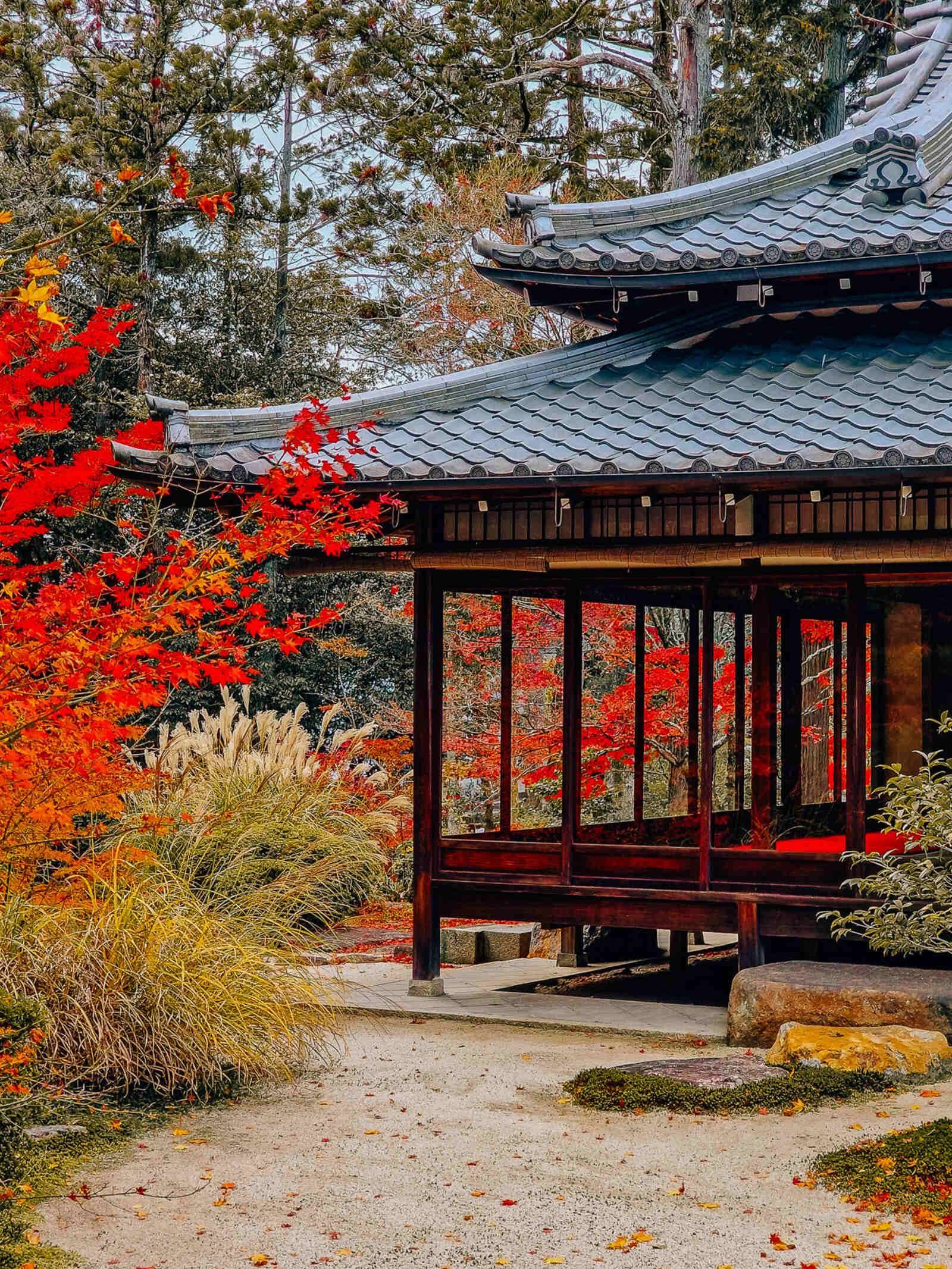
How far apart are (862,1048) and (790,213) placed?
479 cm

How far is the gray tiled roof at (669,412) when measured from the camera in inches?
272

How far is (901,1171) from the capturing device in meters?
4.72

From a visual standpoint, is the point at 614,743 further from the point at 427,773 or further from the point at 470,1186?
the point at 470,1186

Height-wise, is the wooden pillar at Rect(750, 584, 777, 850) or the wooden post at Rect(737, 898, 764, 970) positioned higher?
the wooden pillar at Rect(750, 584, 777, 850)

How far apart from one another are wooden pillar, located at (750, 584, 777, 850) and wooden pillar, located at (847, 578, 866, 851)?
41cm

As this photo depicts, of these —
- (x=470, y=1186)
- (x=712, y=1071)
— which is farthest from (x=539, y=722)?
(x=470, y=1186)

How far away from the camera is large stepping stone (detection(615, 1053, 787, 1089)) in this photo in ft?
19.3

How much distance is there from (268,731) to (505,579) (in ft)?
13.8

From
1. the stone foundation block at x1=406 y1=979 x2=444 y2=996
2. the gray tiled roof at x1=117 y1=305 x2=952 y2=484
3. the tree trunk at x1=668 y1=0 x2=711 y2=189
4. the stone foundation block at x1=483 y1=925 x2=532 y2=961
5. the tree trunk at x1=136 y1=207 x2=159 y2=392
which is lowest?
the stone foundation block at x1=483 y1=925 x2=532 y2=961

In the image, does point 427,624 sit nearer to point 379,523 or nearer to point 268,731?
point 379,523

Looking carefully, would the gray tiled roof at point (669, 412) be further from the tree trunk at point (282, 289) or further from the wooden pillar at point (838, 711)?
the tree trunk at point (282, 289)

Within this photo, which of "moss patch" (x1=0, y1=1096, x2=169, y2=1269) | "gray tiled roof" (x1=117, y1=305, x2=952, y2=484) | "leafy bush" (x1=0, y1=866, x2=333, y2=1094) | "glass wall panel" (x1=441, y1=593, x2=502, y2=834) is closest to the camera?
"moss patch" (x1=0, y1=1096, x2=169, y2=1269)

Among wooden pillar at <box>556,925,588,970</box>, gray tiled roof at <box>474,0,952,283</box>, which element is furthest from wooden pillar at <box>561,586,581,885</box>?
gray tiled roof at <box>474,0,952,283</box>

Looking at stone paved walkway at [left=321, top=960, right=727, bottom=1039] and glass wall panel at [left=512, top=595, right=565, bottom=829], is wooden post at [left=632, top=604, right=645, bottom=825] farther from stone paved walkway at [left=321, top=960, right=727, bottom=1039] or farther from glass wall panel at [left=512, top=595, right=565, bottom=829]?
stone paved walkway at [left=321, top=960, right=727, bottom=1039]
